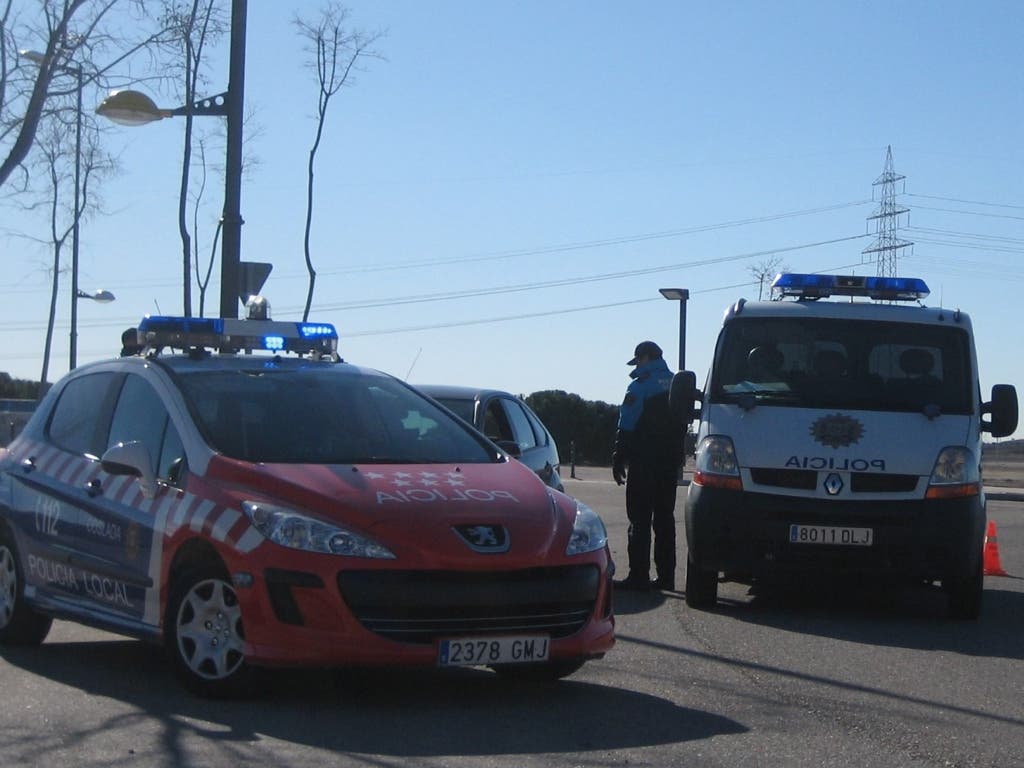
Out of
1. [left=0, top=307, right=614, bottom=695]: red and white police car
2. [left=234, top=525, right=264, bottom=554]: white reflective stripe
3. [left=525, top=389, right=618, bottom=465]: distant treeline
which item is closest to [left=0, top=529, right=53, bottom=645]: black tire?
[left=0, top=307, right=614, bottom=695]: red and white police car

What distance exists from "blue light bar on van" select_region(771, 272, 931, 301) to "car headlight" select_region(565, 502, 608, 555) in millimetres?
4721

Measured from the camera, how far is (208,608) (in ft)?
23.6

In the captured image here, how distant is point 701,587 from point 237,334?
3951mm

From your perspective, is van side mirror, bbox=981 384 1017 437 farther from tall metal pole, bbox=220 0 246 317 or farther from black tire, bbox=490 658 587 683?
tall metal pole, bbox=220 0 246 317

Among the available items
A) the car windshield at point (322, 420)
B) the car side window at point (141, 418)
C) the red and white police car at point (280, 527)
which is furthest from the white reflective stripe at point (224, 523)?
the car side window at point (141, 418)

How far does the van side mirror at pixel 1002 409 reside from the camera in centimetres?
1142

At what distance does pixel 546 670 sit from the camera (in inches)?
304

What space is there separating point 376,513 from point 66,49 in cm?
1123

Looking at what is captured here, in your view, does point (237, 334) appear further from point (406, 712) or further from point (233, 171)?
point (233, 171)

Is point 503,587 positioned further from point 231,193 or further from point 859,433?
point 231,193

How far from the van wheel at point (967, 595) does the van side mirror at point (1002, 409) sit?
3.61 feet

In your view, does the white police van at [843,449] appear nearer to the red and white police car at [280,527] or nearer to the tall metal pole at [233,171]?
the red and white police car at [280,527]

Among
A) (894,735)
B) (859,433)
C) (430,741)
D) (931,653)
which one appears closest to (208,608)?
(430,741)

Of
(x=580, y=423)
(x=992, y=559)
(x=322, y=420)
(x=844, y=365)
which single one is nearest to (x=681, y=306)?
(x=580, y=423)
